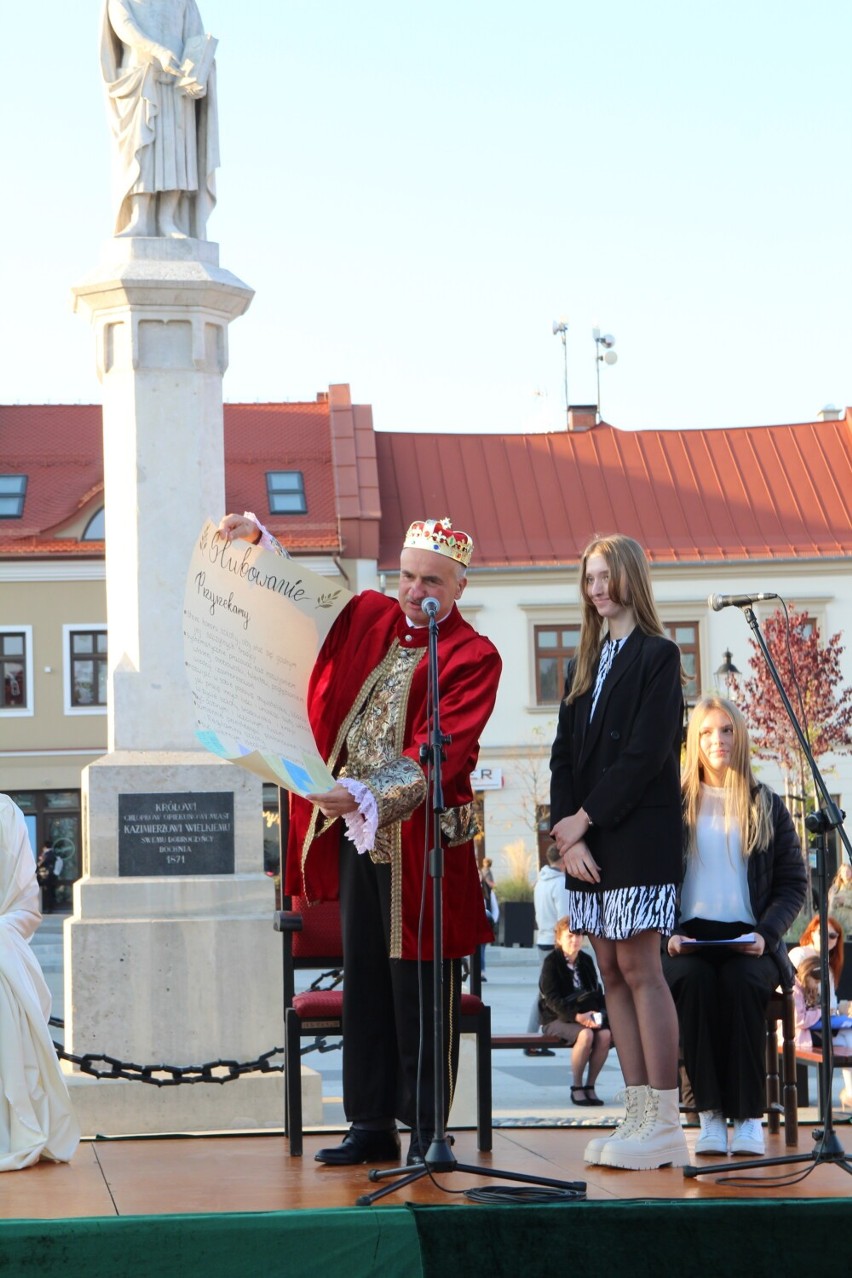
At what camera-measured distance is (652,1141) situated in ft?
17.8

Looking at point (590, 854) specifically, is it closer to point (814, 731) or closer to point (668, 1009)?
point (668, 1009)

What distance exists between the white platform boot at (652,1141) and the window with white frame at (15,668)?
30190mm

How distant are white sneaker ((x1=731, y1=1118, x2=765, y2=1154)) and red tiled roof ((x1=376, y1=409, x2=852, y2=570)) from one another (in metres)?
28.4

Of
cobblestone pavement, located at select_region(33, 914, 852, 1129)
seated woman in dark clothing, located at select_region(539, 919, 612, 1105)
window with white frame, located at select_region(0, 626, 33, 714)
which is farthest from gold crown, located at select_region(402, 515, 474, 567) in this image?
window with white frame, located at select_region(0, 626, 33, 714)

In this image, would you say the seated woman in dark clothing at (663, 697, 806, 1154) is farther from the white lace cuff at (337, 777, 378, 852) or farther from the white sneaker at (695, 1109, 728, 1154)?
the white lace cuff at (337, 777, 378, 852)

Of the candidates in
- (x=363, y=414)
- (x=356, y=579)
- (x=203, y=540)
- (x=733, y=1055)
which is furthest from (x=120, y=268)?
(x=363, y=414)

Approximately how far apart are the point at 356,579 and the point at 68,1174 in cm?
2875

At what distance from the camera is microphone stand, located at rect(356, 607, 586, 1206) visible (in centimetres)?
485

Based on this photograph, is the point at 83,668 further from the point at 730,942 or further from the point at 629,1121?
the point at 629,1121

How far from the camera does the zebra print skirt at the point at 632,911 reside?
17.6 ft

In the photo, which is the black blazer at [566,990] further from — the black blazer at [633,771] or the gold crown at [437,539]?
the gold crown at [437,539]

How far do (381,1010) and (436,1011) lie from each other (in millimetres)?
308

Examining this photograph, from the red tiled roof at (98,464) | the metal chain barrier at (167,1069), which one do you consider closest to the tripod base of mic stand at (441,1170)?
the metal chain barrier at (167,1069)

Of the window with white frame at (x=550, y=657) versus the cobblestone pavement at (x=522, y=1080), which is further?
the window with white frame at (x=550, y=657)
